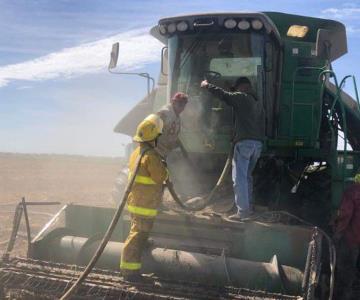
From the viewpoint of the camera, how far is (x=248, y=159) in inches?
230

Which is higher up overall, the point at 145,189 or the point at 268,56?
the point at 268,56

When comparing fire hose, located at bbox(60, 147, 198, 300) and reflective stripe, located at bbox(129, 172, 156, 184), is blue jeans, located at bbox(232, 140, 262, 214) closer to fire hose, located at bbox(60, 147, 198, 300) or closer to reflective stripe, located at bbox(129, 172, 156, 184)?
fire hose, located at bbox(60, 147, 198, 300)

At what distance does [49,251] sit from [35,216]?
6.41 meters

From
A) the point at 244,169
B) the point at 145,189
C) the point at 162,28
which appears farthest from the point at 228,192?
the point at 162,28

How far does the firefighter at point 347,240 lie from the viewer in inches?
240

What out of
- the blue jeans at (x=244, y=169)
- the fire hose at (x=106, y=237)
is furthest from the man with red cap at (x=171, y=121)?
the blue jeans at (x=244, y=169)

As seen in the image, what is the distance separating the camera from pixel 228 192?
6.48m

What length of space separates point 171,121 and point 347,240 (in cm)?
245

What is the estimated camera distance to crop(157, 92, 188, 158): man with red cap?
6.07 metres

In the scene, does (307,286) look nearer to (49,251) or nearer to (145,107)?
(49,251)

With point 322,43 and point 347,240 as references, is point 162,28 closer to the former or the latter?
point 322,43

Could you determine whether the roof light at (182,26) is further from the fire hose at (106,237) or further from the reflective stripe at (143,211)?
the reflective stripe at (143,211)

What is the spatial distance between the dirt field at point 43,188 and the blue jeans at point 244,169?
4.51m

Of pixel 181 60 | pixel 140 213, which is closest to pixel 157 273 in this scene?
pixel 140 213
